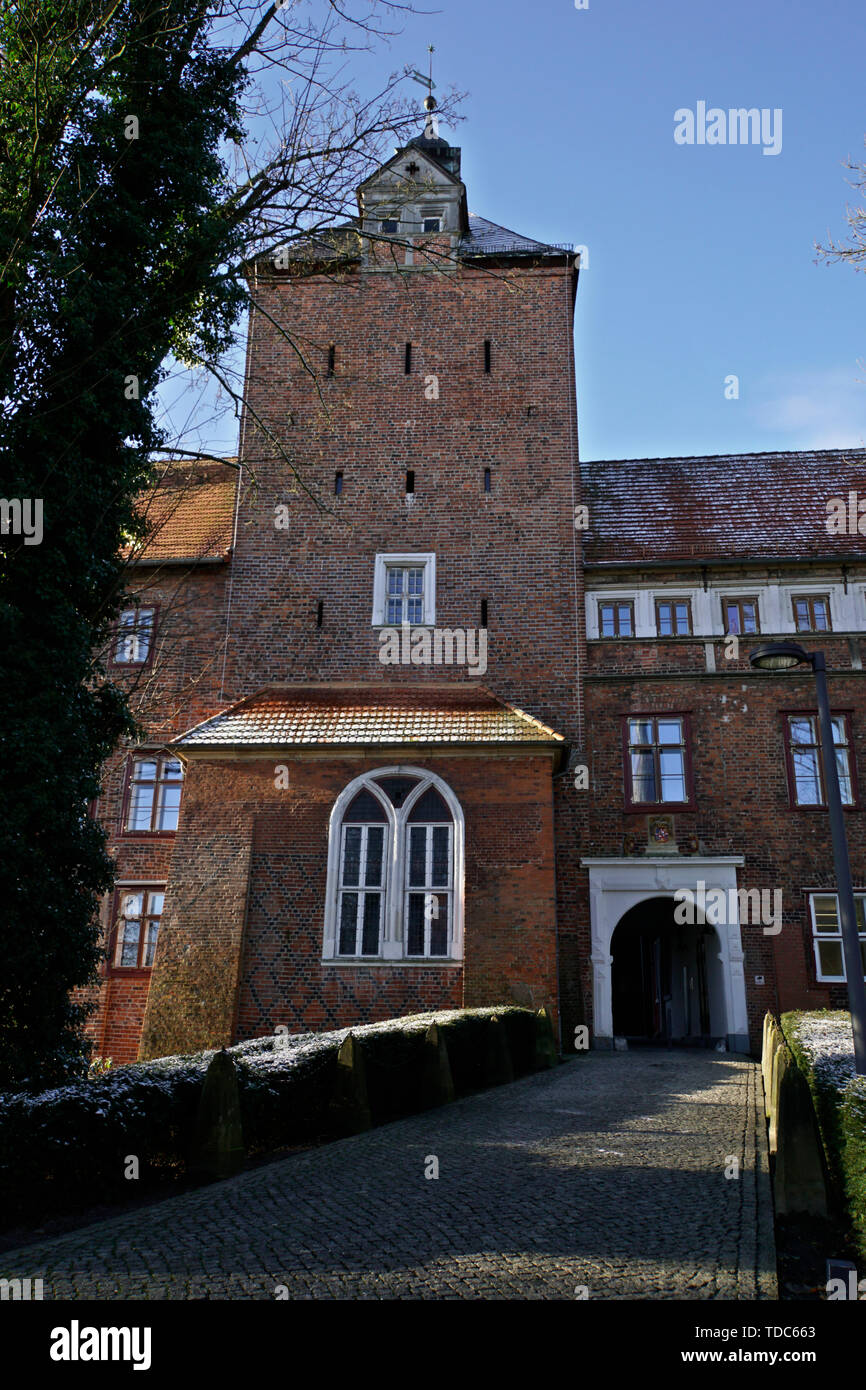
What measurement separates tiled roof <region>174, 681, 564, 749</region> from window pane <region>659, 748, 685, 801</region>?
2.77 m

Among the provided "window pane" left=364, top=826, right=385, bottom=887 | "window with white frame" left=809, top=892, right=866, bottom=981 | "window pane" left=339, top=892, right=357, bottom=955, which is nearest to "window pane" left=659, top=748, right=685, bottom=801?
"window with white frame" left=809, top=892, right=866, bottom=981

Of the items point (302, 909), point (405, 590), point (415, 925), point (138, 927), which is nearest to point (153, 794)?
point (138, 927)

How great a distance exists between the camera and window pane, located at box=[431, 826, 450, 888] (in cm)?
1579

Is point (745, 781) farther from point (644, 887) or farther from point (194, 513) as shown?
A: point (194, 513)

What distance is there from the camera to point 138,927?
18.4 metres

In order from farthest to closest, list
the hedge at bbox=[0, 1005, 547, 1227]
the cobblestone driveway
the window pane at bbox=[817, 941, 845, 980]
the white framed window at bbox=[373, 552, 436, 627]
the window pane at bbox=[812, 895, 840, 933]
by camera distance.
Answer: the white framed window at bbox=[373, 552, 436, 627] < the window pane at bbox=[812, 895, 840, 933] < the window pane at bbox=[817, 941, 845, 980] < the hedge at bbox=[0, 1005, 547, 1227] < the cobblestone driveway

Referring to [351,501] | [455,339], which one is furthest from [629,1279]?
[455,339]

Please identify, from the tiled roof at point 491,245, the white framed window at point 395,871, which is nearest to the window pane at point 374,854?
the white framed window at point 395,871

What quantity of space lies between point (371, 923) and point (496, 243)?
1526 centimetres

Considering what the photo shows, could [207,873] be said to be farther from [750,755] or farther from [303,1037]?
[750,755]

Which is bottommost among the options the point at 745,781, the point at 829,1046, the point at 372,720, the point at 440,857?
the point at 829,1046

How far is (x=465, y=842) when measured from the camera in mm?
15758

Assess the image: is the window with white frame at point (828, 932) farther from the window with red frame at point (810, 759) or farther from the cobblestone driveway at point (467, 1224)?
the cobblestone driveway at point (467, 1224)

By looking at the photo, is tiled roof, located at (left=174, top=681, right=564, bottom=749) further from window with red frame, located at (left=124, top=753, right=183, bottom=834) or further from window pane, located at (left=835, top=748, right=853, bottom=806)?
window pane, located at (left=835, top=748, right=853, bottom=806)
